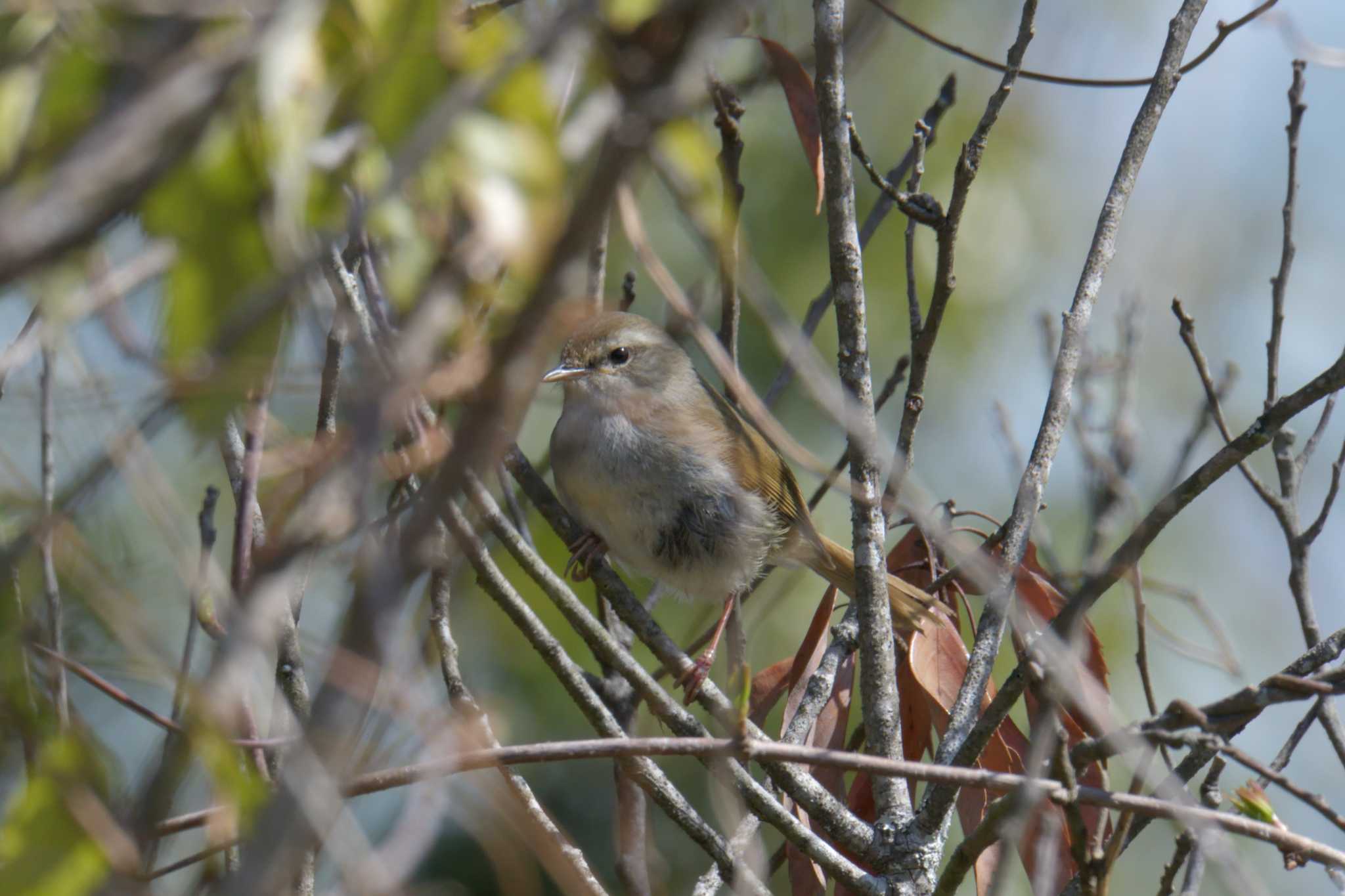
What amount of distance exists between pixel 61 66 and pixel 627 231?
0.82 meters

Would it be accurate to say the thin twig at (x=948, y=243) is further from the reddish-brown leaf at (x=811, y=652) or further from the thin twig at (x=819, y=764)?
the thin twig at (x=819, y=764)

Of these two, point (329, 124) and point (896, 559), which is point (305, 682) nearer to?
point (329, 124)

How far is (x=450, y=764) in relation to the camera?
5.31 ft

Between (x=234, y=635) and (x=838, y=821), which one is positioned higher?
(x=234, y=635)

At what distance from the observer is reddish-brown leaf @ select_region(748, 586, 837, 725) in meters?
3.20

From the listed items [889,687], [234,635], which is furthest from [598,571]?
[234,635]

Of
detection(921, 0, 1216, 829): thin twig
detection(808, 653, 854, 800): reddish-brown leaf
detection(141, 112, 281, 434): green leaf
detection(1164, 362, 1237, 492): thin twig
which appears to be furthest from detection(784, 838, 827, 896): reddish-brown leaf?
detection(141, 112, 281, 434): green leaf

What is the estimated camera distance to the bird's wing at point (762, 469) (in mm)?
4648

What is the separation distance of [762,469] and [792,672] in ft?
5.34

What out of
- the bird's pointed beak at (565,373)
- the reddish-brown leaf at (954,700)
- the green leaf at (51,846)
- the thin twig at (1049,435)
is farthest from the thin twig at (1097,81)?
the green leaf at (51,846)

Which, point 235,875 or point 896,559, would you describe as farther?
point 896,559

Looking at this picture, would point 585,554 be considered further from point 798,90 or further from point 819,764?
point 819,764

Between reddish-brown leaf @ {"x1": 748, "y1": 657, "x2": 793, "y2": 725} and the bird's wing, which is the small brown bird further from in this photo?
reddish-brown leaf @ {"x1": 748, "y1": 657, "x2": 793, "y2": 725}

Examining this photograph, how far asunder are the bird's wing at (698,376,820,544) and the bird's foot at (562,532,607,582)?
702mm
